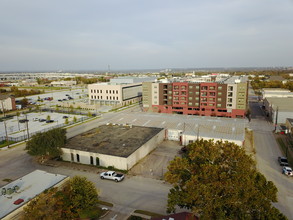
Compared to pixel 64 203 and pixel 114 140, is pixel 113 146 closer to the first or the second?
pixel 114 140

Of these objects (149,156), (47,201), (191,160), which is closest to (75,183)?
(47,201)

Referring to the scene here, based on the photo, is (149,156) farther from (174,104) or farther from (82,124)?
(174,104)

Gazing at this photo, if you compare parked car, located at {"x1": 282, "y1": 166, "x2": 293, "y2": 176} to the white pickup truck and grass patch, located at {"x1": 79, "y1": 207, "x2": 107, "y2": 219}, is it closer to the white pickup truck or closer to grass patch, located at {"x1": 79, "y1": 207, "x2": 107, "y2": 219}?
the white pickup truck

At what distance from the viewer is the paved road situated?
22484 mm

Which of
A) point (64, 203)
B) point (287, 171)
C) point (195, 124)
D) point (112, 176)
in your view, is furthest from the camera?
point (195, 124)

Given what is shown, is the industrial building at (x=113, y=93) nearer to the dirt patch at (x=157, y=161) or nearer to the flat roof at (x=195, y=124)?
the flat roof at (x=195, y=124)

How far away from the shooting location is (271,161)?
3231 centimetres

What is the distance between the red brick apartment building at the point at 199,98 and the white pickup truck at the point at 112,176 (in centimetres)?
3975

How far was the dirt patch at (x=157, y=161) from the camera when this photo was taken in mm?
28812

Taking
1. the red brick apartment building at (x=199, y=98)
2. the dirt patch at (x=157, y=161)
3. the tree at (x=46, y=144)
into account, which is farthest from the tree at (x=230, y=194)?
the red brick apartment building at (x=199, y=98)

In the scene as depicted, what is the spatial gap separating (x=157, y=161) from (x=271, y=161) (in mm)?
17044

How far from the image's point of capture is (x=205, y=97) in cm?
6050

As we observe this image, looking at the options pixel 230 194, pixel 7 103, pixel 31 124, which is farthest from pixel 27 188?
pixel 7 103

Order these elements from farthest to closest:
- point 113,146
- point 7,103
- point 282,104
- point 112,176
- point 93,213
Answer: point 7,103 → point 282,104 → point 113,146 → point 112,176 → point 93,213
